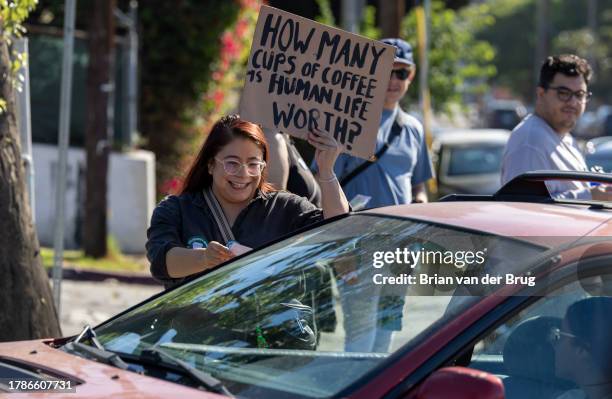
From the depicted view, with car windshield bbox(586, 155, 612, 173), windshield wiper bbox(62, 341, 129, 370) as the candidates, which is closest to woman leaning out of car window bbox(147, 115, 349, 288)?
windshield wiper bbox(62, 341, 129, 370)

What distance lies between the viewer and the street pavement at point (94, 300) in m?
9.86

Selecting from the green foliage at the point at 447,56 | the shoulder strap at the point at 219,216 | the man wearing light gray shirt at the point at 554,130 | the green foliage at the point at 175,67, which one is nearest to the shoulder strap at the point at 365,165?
the man wearing light gray shirt at the point at 554,130

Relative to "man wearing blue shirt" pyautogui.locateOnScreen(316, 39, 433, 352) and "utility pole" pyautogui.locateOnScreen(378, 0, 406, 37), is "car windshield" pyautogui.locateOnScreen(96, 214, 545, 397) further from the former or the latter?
"utility pole" pyautogui.locateOnScreen(378, 0, 406, 37)

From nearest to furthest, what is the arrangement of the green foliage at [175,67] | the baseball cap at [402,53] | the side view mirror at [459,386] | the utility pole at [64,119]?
the side view mirror at [459,386] < the baseball cap at [402,53] < the utility pole at [64,119] < the green foliage at [175,67]

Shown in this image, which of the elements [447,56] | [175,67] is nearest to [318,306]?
[175,67]

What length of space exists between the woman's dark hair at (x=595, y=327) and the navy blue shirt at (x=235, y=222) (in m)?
1.47

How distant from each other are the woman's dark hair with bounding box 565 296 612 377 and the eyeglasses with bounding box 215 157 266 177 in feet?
5.37

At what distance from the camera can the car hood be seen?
3.13 meters

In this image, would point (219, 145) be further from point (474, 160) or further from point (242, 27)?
point (474, 160)

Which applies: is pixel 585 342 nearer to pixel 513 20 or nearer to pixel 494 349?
pixel 494 349

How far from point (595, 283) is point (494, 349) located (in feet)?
1.16

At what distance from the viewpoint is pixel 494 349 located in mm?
3455

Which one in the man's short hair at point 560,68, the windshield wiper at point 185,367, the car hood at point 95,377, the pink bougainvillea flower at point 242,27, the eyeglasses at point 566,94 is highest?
the pink bougainvillea flower at point 242,27

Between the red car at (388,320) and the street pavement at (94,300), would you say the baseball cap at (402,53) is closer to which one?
the red car at (388,320)
